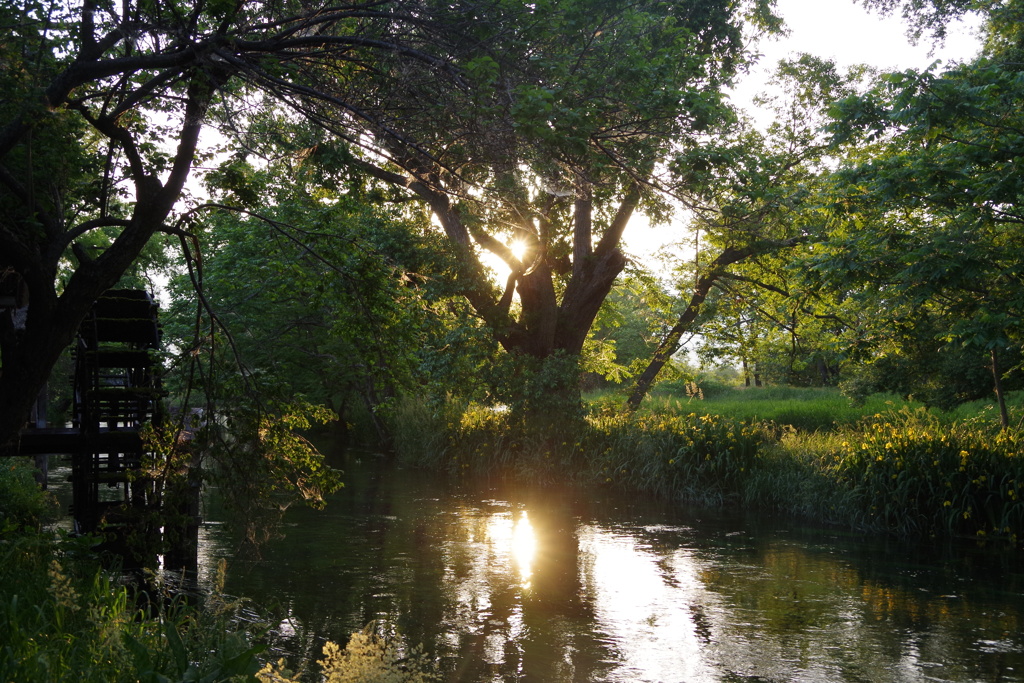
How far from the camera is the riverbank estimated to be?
14.2 m

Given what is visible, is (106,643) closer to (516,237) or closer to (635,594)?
(635,594)

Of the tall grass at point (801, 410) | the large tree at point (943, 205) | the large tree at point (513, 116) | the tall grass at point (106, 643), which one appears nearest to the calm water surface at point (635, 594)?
the tall grass at point (106, 643)

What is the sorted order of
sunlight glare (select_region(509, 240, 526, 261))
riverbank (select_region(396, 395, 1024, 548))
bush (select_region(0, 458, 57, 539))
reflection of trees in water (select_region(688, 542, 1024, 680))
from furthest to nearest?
sunlight glare (select_region(509, 240, 526, 261))
riverbank (select_region(396, 395, 1024, 548))
bush (select_region(0, 458, 57, 539))
reflection of trees in water (select_region(688, 542, 1024, 680))

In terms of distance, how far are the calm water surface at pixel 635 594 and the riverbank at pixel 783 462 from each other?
0.88 m

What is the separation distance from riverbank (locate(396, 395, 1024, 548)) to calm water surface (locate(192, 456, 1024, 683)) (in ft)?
2.88

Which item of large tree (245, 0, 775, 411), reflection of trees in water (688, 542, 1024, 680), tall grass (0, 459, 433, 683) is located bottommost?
reflection of trees in water (688, 542, 1024, 680)

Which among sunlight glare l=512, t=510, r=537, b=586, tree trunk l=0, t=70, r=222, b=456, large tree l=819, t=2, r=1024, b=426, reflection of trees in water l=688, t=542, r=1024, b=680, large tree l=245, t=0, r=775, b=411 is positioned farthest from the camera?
sunlight glare l=512, t=510, r=537, b=586

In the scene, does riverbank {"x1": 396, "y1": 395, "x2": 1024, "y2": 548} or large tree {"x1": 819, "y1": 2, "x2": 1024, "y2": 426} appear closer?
large tree {"x1": 819, "y1": 2, "x2": 1024, "y2": 426}

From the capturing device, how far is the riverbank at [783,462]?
14242 millimetres

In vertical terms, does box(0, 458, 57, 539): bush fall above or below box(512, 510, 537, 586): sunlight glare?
above

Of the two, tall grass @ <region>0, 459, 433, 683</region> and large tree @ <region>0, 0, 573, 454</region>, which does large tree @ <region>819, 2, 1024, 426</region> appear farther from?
tall grass @ <region>0, 459, 433, 683</region>

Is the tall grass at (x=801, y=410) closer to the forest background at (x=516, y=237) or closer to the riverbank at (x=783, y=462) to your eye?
the forest background at (x=516, y=237)

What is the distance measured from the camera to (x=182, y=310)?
85.1ft

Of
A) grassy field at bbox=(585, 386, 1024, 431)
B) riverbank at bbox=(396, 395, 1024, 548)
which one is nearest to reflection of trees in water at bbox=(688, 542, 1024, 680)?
riverbank at bbox=(396, 395, 1024, 548)
